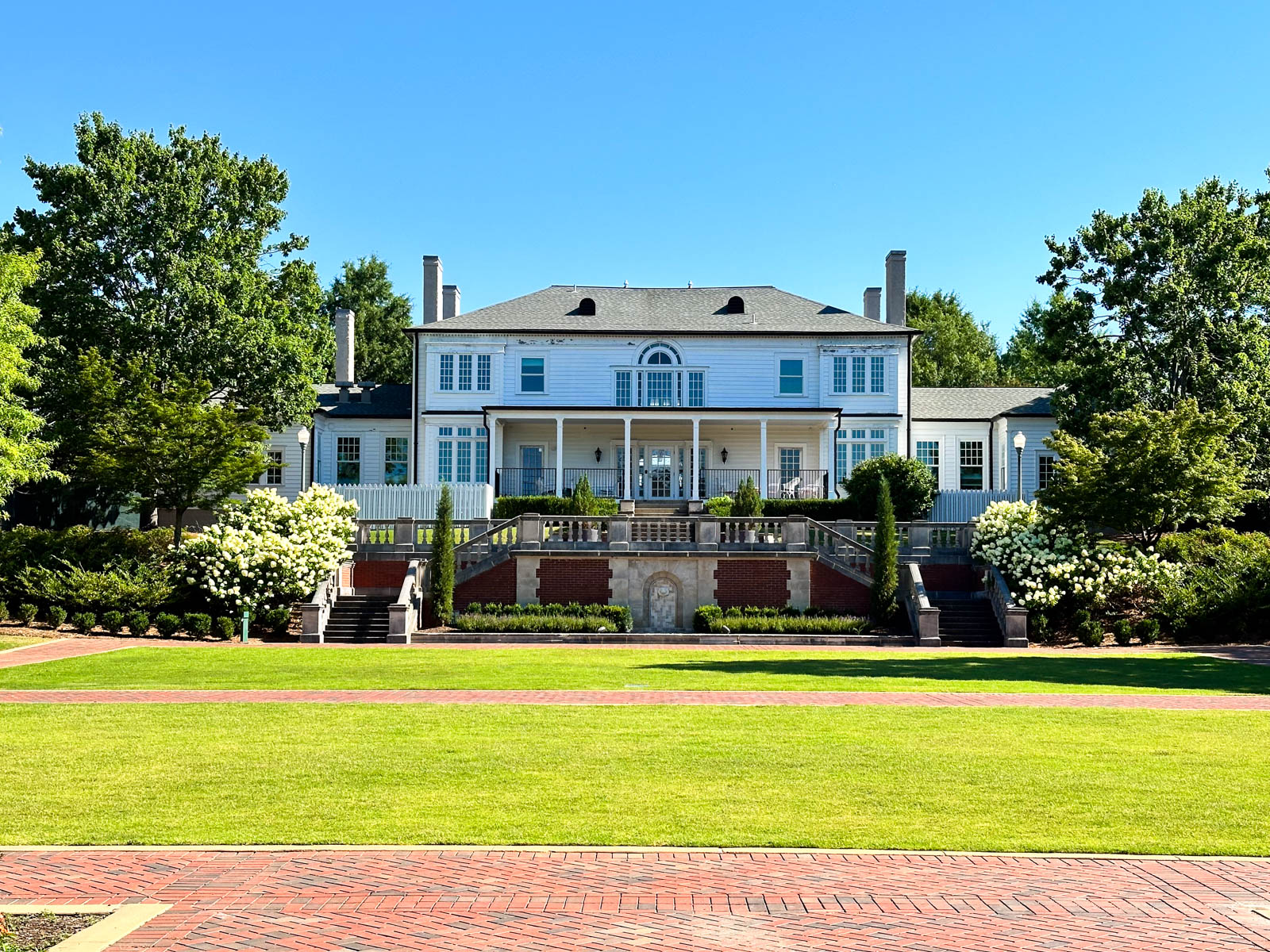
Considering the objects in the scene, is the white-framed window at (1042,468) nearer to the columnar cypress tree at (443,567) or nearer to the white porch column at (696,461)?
the white porch column at (696,461)

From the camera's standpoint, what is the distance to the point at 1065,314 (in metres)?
43.6

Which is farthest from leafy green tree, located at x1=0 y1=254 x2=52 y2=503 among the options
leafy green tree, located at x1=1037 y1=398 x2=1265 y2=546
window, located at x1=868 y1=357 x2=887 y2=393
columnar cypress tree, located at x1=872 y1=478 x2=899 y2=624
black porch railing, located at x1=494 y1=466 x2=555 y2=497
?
window, located at x1=868 y1=357 x2=887 y2=393

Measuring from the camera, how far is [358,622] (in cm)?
3192

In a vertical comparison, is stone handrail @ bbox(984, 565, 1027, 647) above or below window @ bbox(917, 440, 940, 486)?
below

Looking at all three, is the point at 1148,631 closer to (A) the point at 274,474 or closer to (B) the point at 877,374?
(B) the point at 877,374

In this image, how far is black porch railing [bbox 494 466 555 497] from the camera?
156 feet

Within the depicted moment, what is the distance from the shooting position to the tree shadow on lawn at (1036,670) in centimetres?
2091

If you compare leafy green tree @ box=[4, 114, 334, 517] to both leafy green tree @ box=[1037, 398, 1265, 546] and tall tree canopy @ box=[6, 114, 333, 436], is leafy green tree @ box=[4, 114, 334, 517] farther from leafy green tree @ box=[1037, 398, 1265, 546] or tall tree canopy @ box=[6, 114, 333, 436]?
leafy green tree @ box=[1037, 398, 1265, 546]

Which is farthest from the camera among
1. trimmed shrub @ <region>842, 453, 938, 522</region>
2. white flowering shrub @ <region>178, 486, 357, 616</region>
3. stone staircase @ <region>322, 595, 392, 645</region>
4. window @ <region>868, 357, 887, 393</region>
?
window @ <region>868, 357, 887, 393</region>

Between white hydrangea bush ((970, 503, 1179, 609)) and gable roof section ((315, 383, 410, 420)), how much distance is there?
81.1 feet

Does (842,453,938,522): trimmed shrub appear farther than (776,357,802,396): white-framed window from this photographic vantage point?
No

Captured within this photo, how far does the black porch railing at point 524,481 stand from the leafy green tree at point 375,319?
77.9 ft

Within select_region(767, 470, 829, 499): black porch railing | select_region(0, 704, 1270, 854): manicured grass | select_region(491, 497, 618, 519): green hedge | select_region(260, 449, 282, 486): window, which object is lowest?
select_region(0, 704, 1270, 854): manicured grass

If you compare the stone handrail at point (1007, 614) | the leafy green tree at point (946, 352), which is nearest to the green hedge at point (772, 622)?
the stone handrail at point (1007, 614)
